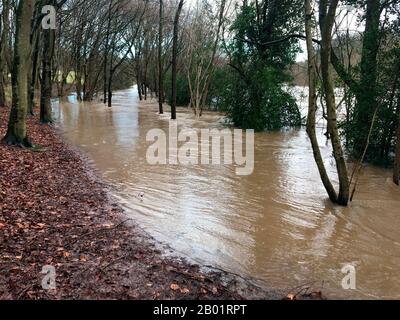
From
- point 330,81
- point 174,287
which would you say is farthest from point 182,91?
point 174,287

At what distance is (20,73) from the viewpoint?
9805 millimetres

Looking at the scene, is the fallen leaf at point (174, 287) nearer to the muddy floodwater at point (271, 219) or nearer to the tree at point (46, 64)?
the muddy floodwater at point (271, 219)

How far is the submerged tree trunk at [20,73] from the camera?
9391 millimetres

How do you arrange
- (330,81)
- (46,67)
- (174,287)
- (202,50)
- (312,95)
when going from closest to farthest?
(174,287) < (330,81) < (312,95) < (46,67) < (202,50)

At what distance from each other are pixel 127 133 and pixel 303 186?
9.02 metres

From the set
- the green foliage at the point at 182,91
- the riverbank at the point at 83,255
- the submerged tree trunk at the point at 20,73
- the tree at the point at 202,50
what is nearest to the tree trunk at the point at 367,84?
the riverbank at the point at 83,255

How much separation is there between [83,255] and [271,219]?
10.5ft

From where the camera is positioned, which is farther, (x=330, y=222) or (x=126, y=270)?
(x=330, y=222)

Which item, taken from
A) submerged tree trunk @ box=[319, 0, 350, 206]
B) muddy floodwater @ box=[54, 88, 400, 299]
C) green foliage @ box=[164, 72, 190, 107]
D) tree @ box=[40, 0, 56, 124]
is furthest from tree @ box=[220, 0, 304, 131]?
green foliage @ box=[164, 72, 190, 107]

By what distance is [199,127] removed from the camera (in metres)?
18.2

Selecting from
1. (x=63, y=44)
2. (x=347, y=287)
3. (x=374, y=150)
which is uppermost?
(x=63, y=44)

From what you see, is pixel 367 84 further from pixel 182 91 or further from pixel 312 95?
pixel 182 91

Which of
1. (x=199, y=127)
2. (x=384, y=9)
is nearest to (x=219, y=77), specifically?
(x=199, y=127)
